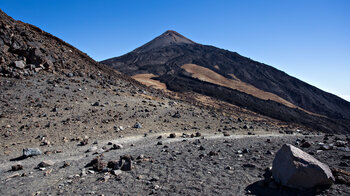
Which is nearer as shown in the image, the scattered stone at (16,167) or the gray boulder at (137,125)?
the scattered stone at (16,167)

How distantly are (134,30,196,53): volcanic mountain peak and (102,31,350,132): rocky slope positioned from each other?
1865cm

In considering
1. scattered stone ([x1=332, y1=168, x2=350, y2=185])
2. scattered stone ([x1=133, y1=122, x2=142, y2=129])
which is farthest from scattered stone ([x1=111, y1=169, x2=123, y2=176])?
scattered stone ([x1=133, y1=122, x2=142, y2=129])

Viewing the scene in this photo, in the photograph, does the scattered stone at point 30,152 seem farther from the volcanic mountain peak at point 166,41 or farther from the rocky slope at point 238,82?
the volcanic mountain peak at point 166,41

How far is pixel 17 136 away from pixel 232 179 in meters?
8.48

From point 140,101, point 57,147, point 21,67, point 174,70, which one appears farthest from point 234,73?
point 57,147

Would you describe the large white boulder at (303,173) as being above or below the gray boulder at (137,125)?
above

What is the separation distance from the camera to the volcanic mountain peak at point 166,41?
96.1m

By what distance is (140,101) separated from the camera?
53.0ft

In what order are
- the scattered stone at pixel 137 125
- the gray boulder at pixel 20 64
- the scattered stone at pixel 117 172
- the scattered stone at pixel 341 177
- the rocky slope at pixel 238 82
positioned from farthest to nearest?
the rocky slope at pixel 238 82 → the gray boulder at pixel 20 64 → the scattered stone at pixel 137 125 → the scattered stone at pixel 117 172 → the scattered stone at pixel 341 177

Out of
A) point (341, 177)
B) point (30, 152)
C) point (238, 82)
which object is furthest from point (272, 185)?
point (238, 82)

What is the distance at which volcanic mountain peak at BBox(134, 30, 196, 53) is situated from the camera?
96.1m

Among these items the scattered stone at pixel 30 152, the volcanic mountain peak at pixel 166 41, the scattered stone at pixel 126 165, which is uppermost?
the volcanic mountain peak at pixel 166 41

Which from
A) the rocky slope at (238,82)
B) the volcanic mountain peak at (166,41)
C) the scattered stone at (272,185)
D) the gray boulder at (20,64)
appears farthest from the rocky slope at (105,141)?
the volcanic mountain peak at (166,41)

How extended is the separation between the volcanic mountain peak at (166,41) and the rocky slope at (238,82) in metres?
18.7
